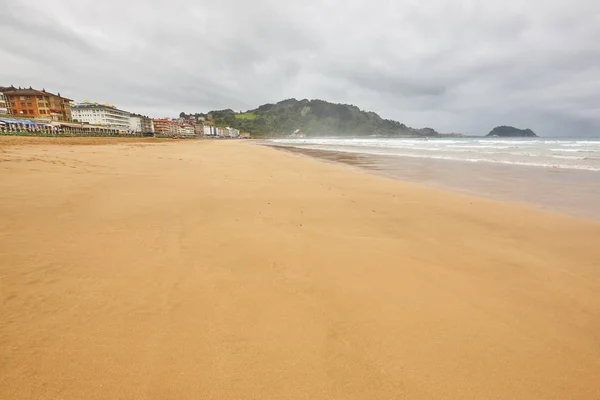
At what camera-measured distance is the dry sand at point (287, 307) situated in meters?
1.66

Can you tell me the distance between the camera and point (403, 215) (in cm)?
541

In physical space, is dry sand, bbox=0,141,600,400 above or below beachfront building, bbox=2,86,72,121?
below

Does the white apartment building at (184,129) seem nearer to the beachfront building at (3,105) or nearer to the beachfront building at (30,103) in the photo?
the beachfront building at (30,103)

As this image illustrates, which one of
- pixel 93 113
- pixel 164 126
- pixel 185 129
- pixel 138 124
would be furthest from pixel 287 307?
pixel 185 129

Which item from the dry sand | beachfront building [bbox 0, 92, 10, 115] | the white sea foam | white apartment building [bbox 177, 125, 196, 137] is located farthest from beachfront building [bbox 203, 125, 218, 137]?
the dry sand

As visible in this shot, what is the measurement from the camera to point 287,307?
237cm

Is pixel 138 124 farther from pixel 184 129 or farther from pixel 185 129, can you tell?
pixel 185 129

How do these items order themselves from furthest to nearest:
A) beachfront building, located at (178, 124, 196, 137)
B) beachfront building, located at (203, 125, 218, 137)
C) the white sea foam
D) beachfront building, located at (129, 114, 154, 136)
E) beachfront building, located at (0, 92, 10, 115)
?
1. beachfront building, located at (203, 125, 218, 137)
2. beachfront building, located at (178, 124, 196, 137)
3. beachfront building, located at (129, 114, 154, 136)
4. beachfront building, located at (0, 92, 10, 115)
5. the white sea foam

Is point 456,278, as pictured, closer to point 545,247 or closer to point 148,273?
point 545,247

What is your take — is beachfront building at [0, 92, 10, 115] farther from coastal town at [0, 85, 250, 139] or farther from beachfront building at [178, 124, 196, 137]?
beachfront building at [178, 124, 196, 137]

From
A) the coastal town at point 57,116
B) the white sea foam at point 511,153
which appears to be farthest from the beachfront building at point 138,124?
the white sea foam at point 511,153

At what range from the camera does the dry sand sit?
166 centimetres

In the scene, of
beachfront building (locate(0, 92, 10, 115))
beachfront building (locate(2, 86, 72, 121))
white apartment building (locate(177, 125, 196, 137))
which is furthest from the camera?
white apartment building (locate(177, 125, 196, 137))

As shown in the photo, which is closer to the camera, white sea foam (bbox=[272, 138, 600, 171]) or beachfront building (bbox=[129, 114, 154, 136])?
white sea foam (bbox=[272, 138, 600, 171])
